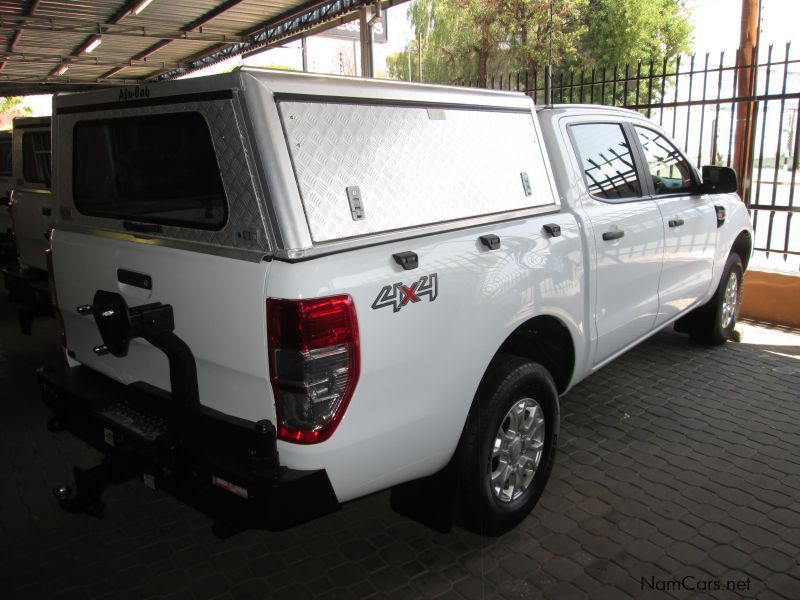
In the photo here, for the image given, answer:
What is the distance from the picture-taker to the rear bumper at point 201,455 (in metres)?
2.19

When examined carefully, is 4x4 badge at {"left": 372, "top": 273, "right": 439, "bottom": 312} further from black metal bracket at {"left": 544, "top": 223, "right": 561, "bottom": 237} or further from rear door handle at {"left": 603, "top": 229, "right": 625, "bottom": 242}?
rear door handle at {"left": 603, "top": 229, "right": 625, "bottom": 242}

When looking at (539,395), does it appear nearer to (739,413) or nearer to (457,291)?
(457,291)

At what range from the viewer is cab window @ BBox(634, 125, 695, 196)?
4.55 meters

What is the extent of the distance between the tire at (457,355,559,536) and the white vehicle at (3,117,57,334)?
4.98 metres

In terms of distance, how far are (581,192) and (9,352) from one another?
18.7ft

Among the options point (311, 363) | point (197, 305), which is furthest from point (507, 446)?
point (197, 305)

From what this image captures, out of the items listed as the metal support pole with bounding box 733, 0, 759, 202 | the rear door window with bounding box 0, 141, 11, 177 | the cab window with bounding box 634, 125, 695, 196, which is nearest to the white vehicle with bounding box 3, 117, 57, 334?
the rear door window with bounding box 0, 141, 11, 177

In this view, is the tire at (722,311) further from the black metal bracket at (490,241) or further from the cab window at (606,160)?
the black metal bracket at (490,241)

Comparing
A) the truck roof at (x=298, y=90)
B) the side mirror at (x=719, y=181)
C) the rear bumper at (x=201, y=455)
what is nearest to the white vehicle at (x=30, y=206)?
the truck roof at (x=298, y=90)

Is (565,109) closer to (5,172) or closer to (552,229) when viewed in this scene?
(552,229)

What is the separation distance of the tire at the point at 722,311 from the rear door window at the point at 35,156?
6664 millimetres

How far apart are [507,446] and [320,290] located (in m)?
1.43

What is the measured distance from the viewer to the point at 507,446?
122 inches

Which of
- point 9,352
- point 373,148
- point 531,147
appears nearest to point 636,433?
point 531,147
